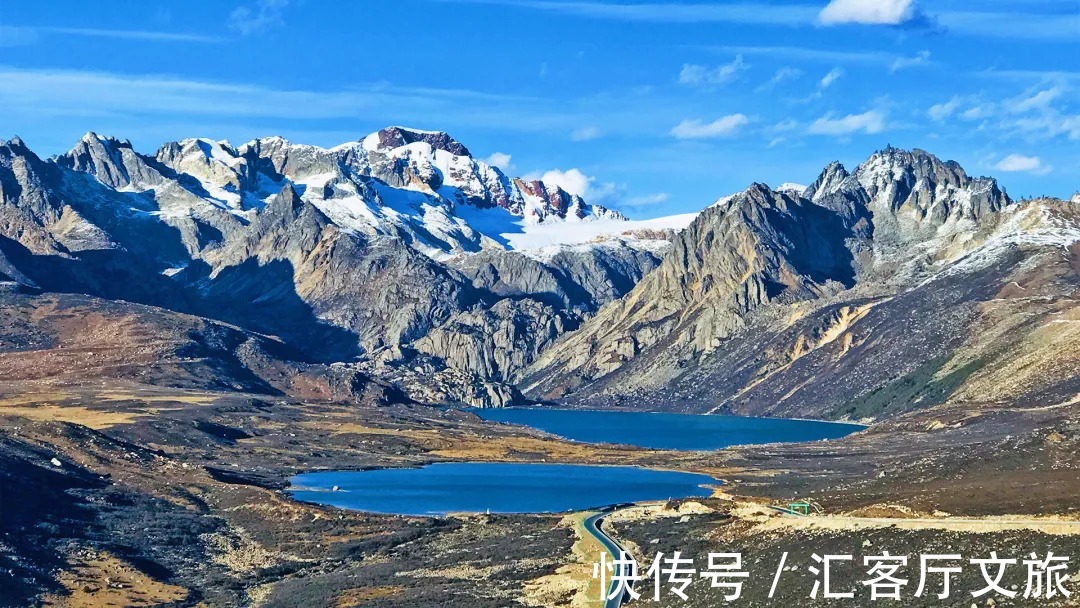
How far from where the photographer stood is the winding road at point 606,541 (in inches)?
4286

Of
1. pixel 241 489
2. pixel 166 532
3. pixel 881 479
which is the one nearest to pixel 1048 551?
pixel 881 479

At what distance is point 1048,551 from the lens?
318ft

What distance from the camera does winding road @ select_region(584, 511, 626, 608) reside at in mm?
108875

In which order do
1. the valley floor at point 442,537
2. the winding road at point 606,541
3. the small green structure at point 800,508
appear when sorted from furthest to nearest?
1. the small green structure at point 800,508
2. the valley floor at point 442,537
3. the winding road at point 606,541

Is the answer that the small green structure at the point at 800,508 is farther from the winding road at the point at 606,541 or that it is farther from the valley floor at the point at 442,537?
the winding road at the point at 606,541

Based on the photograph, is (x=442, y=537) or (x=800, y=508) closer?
(x=800, y=508)

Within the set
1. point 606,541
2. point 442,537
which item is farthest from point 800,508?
point 442,537

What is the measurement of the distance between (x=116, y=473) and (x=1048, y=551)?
130738 millimetres

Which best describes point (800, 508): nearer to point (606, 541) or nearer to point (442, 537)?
point (606, 541)

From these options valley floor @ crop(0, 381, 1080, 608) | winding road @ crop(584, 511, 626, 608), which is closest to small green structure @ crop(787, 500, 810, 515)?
valley floor @ crop(0, 381, 1080, 608)

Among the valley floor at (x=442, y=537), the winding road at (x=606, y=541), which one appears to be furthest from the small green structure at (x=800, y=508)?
the winding road at (x=606, y=541)

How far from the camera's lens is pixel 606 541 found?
143 meters

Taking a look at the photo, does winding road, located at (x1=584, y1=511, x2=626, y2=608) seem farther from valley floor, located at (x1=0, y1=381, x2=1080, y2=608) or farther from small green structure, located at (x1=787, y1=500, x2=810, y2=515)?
small green structure, located at (x1=787, y1=500, x2=810, y2=515)

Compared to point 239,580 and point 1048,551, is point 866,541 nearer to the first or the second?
point 1048,551
